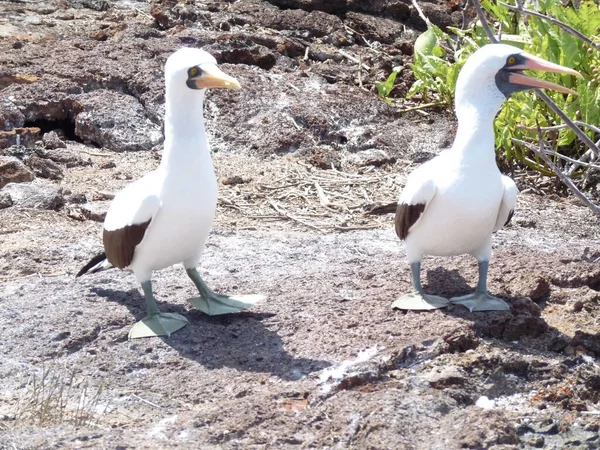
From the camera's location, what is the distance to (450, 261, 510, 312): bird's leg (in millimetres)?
4277

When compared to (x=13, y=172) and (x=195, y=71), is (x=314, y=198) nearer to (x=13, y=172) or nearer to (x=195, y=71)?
(x=13, y=172)

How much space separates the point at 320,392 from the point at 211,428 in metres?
0.50

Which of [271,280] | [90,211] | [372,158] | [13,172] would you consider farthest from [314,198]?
[13,172]

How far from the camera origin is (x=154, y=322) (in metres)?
4.35

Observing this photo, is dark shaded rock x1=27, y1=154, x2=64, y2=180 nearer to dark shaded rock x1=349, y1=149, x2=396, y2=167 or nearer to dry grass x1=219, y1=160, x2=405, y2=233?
dry grass x1=219, y1=160, x2=405, y2=233

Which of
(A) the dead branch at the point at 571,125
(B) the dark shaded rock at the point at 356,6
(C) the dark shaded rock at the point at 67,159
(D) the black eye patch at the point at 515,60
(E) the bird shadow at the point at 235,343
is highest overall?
(D) the black eye patch at the point at 515,60

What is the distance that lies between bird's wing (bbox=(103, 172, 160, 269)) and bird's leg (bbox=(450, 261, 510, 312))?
56.3 inches

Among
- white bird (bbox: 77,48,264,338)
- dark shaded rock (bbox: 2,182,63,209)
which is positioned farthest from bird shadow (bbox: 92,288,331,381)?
dark shaded rock (bbox: 2,182,63,209)

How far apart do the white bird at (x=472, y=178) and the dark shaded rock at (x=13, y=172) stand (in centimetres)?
334

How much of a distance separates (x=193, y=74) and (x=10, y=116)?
150 inches

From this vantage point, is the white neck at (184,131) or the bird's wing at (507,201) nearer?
the white neck at (184,131)

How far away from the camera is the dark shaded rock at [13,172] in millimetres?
6668

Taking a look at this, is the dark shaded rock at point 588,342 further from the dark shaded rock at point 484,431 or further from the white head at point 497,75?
the white head at point 497,75

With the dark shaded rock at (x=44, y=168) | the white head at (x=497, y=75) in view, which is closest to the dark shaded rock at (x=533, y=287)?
the white head at (x=497, y=75)
